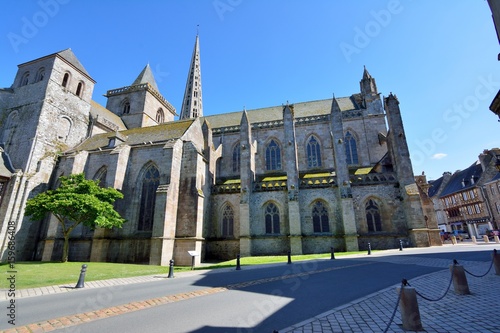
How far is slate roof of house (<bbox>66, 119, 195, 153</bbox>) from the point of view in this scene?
22.0m

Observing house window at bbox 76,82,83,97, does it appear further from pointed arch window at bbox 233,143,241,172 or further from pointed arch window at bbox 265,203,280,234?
pointed arch window at bbox 265,203,280,234

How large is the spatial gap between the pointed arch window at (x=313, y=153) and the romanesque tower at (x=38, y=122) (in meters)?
25.9

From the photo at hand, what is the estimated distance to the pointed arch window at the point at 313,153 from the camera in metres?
26.4

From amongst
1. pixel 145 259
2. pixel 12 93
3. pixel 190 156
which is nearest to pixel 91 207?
pixel 145 259

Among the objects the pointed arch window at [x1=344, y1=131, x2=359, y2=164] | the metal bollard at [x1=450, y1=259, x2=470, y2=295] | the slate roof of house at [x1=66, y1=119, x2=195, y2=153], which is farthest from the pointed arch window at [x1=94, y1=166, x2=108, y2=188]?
the pointed arch window at [x1=344, y1=131, x2=359, y2=164]

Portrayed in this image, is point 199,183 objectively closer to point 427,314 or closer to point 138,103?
point 427,314

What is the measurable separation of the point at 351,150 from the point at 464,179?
31.5 m

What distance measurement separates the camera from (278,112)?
111 ft

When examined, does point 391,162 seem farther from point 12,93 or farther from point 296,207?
point 12,93

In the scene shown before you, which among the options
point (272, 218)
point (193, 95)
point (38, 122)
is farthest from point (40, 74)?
point (272, 218)

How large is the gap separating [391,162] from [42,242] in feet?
104

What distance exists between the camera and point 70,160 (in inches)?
818

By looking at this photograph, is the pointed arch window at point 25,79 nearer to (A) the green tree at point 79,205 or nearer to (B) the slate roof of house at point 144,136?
(B) the slate roof of house at point 144,136

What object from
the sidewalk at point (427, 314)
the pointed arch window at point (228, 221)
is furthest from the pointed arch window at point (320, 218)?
the sidewalk at point (427, 314)
